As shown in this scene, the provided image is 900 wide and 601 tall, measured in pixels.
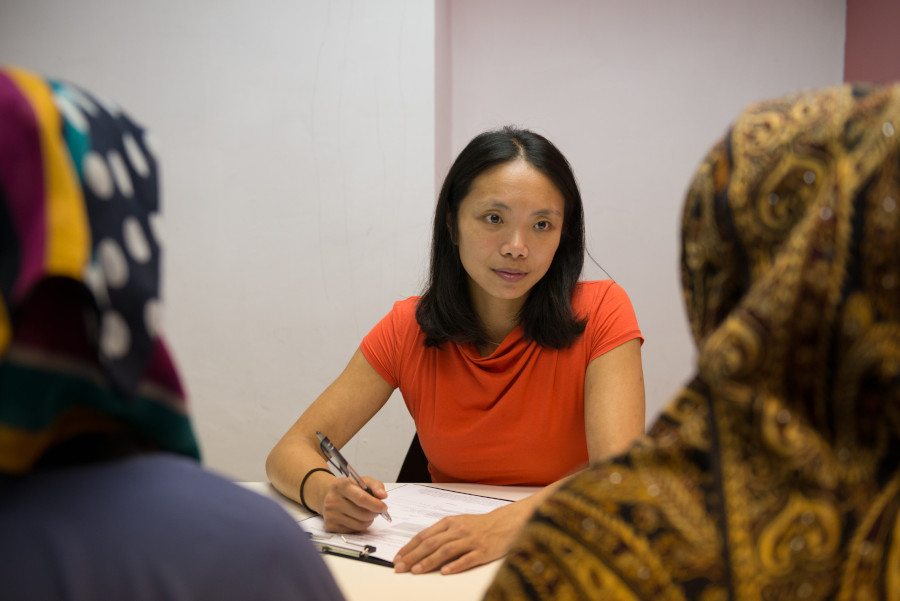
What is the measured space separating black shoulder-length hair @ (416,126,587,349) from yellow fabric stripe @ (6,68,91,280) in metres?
1.36

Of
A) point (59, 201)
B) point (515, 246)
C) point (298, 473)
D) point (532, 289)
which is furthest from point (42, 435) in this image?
point (532, 289)

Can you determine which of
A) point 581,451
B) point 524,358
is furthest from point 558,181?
point 581,451

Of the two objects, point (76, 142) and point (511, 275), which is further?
point (511, 275)

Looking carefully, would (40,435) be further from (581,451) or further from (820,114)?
(581,451)

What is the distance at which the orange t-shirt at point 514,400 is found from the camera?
168 centimetres

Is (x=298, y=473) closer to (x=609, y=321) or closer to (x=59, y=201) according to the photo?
(x=609, y=321)

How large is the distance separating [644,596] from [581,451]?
121cm

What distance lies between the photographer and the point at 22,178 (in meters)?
0.40

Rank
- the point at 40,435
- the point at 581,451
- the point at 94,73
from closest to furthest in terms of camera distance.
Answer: the point at 40,435 → the point at 581,451 → the point at 94,73

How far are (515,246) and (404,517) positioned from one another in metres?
0.66

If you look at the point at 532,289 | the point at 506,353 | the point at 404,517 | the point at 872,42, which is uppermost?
the point at 872,42

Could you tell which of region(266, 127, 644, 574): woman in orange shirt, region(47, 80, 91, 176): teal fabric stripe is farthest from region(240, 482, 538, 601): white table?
region(47, 80, 91, 176): teal fabric stripe

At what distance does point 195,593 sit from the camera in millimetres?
453

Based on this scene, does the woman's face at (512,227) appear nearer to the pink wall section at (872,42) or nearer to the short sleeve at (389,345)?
the short sleeve at (389,345)
